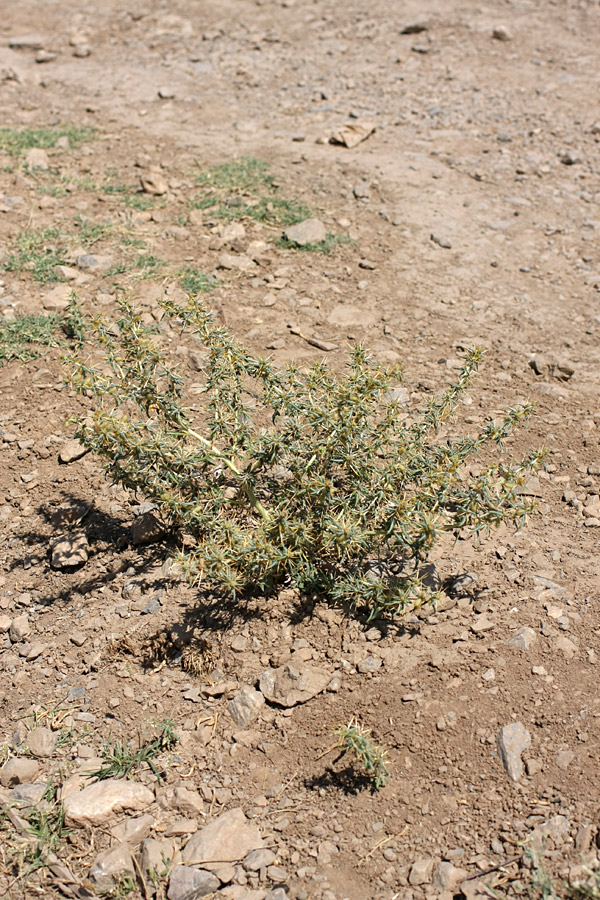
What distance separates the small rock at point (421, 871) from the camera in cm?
250

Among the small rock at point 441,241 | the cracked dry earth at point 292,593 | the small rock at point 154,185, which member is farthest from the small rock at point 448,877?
the small rock at point 154,185

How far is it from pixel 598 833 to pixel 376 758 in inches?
27.3

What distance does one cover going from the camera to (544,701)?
2.86m

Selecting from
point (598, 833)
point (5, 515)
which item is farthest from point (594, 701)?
point (5, 515)

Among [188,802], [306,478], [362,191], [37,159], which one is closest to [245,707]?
[188,802]

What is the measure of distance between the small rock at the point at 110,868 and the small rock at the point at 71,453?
6.12 ft

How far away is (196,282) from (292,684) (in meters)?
2.87

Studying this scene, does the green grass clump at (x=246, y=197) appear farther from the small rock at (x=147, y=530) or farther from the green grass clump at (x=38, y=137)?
the small rock at (x=147, y=530)

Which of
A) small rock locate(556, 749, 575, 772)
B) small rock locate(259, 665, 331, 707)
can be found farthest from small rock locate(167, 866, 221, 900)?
small rock locate(556, 749, 575, 772)

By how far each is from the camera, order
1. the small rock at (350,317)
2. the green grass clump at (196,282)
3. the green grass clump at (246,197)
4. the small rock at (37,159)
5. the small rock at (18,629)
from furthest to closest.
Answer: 1. the small rock at (37,159)
2. the green grass clump at (246,197)
3. the green grass clump at (196,282)
4. the small rock at (350,317)
5. the small rock at (18,629)

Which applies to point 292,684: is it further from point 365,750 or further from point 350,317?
point 350,317

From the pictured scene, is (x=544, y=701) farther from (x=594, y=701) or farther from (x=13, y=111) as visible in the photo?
(x=13, y=111)

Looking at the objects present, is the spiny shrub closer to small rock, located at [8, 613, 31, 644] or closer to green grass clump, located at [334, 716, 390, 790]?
green grass clump, located at [334, 716, 390, 790]

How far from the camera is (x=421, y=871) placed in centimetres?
251
